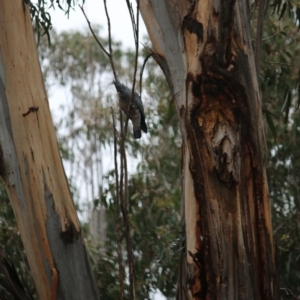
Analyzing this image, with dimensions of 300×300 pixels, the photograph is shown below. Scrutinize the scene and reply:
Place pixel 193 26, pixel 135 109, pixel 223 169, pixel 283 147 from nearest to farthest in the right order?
1. pixel 223 169
2. pixel 193 26
3. pixel 135 109
4. pixel 283 147

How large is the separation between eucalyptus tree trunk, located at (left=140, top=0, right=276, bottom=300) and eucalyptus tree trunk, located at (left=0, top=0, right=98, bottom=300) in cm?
37

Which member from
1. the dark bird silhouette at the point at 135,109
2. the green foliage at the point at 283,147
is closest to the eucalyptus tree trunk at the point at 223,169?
the dark bird silhouette at the point at 135,109

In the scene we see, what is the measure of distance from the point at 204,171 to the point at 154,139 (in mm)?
5904

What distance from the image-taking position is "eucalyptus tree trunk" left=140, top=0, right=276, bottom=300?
2252mm

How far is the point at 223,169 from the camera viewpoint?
2.25 meters

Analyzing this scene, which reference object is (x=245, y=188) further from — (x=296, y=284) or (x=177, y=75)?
(x=296, y=284)

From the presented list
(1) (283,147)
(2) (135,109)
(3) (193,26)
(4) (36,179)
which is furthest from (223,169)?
(1) (283,147)

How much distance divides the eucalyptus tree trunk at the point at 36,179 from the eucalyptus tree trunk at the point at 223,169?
1.22ft

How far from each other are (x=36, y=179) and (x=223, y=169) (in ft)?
2.03

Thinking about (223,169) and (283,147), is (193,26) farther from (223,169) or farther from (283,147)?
(283,147)

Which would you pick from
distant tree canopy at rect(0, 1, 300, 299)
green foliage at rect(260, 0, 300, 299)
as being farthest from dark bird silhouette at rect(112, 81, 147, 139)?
green foliage at rect(260, 0, 300, 299)

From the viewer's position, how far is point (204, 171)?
2279 mm

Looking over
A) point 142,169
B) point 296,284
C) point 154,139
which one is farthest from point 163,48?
point 154,139

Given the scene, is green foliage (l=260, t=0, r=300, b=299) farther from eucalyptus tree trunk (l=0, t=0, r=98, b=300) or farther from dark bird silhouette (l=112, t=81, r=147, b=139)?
eucalyptus tree trunk (l=0, t=0, r=98, b=300)
